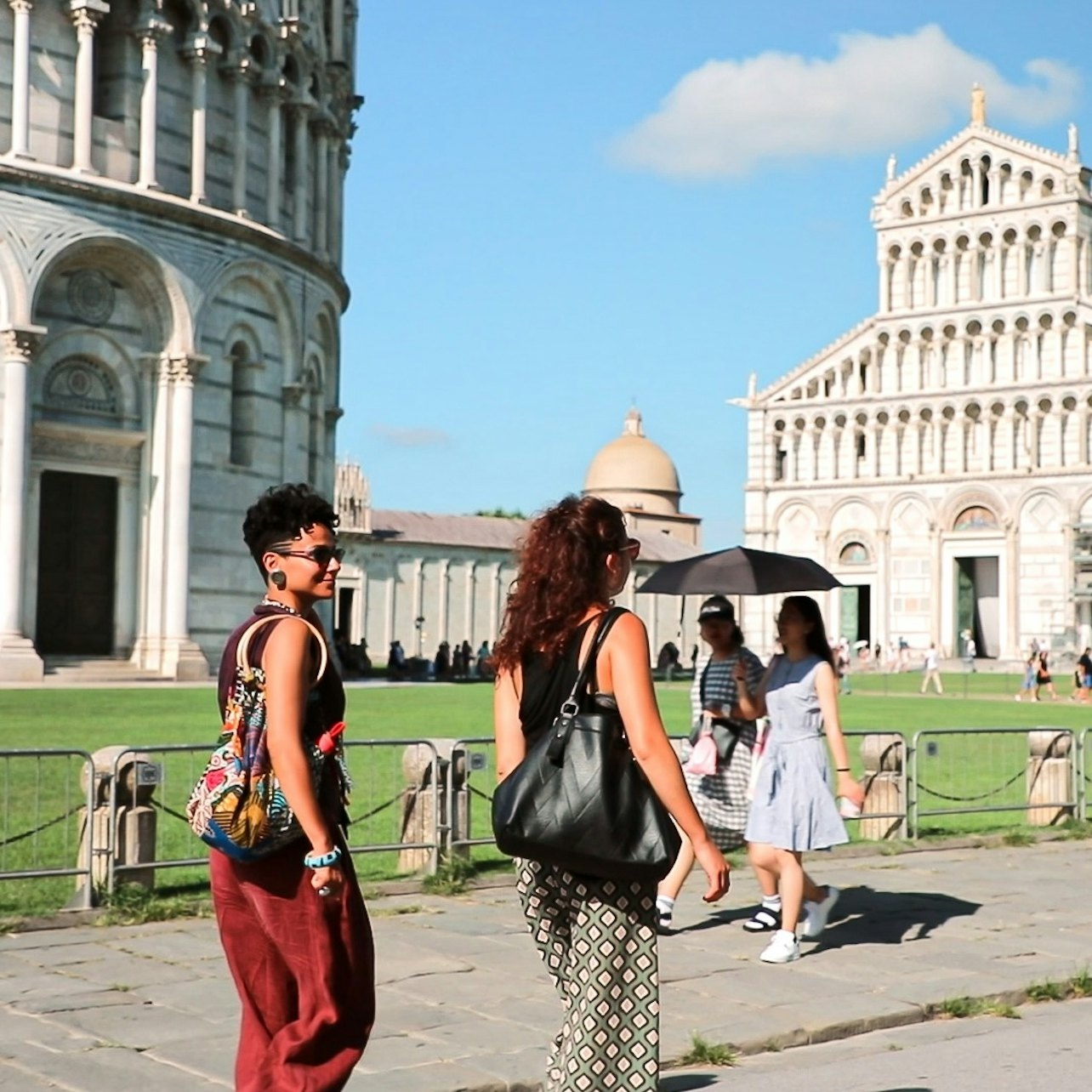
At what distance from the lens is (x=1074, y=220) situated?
6988 centimetres

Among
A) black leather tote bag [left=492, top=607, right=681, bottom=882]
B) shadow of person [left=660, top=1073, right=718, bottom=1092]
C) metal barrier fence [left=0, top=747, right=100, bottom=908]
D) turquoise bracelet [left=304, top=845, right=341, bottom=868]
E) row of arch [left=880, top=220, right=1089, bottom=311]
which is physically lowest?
shadow of person [left=660, top=1073, right=718, bottom=1092]

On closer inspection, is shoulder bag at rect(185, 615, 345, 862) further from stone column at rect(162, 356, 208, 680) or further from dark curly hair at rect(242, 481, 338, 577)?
stone column at rect(162, 356, 208, 680)

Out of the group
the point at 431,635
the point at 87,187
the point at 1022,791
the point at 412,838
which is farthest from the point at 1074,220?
the point at 412,838

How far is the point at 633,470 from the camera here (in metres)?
99.9

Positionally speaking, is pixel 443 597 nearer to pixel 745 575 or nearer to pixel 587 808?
pixel 745 575

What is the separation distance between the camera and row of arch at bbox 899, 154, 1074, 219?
71.4 meters

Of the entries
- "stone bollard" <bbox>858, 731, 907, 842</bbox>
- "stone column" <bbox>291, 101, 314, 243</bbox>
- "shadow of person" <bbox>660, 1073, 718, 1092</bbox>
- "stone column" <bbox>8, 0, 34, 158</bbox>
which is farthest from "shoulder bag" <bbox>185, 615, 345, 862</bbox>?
"stone column" <bbox>291, 101, 314, 243</bbox>

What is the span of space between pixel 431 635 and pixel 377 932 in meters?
62.5

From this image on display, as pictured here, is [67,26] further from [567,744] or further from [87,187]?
[567,744]

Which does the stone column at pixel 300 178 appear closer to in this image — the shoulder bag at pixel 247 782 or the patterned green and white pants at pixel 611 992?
the shoulder bag at pixel 247 782

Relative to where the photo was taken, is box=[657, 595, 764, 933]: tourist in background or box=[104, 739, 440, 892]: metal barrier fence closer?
box=[657, 595, 764, 933]: tourist in background

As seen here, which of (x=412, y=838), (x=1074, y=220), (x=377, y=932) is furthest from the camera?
(x=1074, y=220)

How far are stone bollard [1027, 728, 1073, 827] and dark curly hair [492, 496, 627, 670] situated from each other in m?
10.2

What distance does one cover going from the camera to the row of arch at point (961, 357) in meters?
70.2
